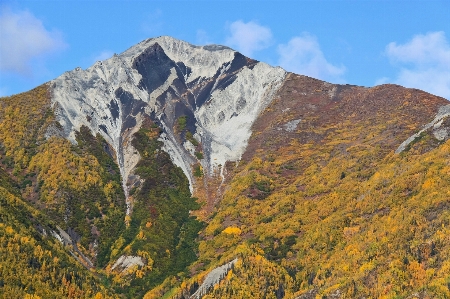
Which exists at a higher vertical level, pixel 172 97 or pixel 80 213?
pixel 172 97

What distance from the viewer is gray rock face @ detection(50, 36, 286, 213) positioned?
132m

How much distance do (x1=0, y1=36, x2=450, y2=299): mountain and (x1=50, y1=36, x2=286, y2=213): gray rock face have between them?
65 centimetres

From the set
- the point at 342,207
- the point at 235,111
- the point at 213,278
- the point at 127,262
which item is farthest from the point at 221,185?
the point at 235,111

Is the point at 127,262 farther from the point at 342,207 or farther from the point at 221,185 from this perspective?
the point at 342,207

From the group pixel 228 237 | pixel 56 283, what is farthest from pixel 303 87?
pixel 56 283

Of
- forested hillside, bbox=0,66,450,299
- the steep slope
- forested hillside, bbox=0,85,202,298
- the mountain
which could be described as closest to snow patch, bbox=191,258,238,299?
the mountain

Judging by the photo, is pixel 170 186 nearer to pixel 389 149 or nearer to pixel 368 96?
pixel 389 149

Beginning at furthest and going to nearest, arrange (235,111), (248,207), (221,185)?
(235,111) < (221,185) < (248,207)

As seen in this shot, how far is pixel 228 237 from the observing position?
A: 3504 inches

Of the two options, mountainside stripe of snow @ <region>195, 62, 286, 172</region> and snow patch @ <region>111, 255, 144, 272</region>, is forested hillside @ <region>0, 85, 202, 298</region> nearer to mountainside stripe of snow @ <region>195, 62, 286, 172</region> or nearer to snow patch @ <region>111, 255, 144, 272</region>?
snow patch @ <region>111, 255, 144, 272</region>

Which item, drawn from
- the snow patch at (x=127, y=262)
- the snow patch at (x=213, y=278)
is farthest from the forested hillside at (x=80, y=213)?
the snow patch at (x=213, y=278)

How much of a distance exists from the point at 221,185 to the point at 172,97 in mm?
54132

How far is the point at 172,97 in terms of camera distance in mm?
159750

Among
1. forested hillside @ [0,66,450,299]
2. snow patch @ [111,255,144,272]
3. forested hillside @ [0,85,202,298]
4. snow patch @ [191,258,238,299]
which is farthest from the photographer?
snow patch @ [111,255,144,272]
